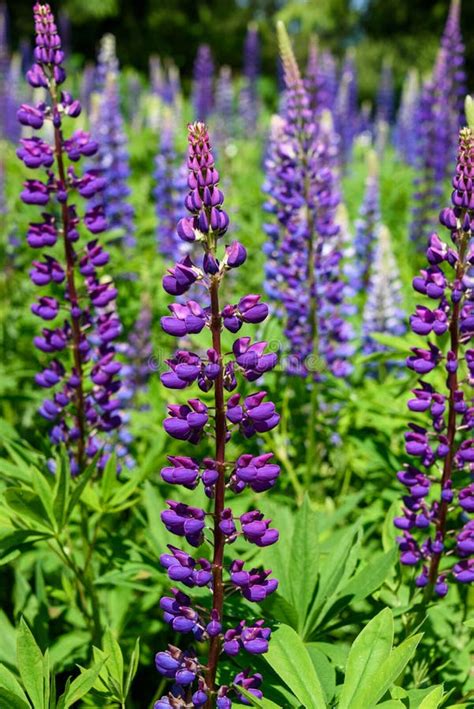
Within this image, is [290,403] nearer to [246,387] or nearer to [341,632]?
[246,387]

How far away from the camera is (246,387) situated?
3084 mm

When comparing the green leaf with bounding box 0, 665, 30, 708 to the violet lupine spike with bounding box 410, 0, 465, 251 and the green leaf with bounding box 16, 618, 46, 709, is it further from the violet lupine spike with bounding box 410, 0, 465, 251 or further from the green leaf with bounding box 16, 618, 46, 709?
the violet lupine spike with bounding box 410, 0, 465, 251

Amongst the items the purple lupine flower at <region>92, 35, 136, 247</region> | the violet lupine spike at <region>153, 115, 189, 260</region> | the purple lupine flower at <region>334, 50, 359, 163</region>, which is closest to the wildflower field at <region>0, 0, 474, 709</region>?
the violet lupine spike at <region>153, 115, 189, 260</region>

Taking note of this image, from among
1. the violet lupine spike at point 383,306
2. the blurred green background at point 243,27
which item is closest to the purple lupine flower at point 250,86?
the violet lupine spike at point 383,306

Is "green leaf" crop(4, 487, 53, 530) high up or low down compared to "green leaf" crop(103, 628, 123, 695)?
up

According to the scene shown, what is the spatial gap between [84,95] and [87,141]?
36.1ft

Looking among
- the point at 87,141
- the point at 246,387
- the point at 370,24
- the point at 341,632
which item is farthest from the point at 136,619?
the point at 370,24

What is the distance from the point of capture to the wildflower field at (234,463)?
1.63 metres

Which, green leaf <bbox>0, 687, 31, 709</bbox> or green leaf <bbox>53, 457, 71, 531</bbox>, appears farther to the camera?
green leaf <bbox>53, 457, 71, 531</bbox>

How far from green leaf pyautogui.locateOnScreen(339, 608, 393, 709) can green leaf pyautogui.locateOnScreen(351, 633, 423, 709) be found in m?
0.03

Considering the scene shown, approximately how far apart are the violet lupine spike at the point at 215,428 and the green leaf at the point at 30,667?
24 centimetres

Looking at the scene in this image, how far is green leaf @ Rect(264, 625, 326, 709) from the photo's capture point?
1602mm

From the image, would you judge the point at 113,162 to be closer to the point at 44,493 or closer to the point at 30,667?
the point at 44,493

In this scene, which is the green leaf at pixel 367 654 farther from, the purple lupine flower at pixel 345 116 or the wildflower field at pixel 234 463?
the purple lupine flower at pixel 345 116
